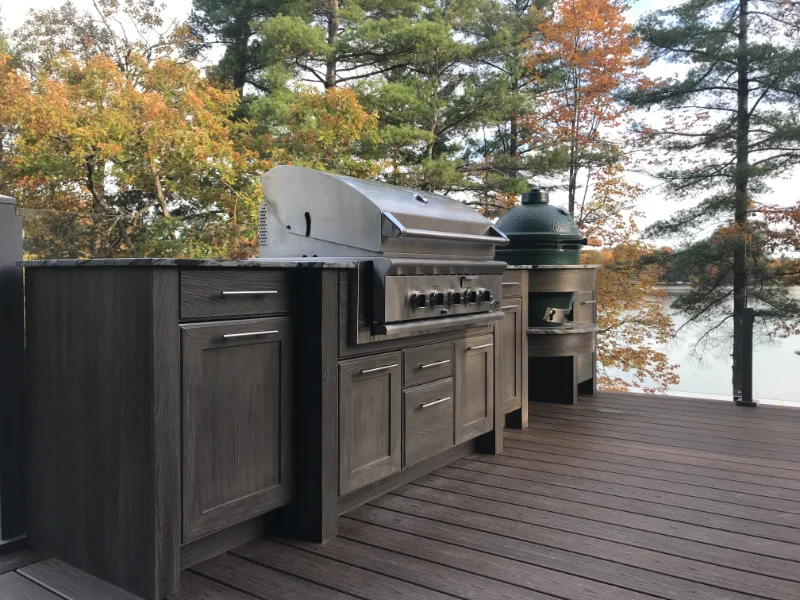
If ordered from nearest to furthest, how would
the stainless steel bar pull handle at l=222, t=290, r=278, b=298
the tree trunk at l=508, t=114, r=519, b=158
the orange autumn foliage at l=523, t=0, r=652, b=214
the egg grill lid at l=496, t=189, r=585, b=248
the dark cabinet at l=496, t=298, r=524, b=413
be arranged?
the stainless steel bar pull handle at l=222, t=290, r=278, b=298
the dark cabinet at l=496, t=298, r=524, b=413
the egg grill lid at l=496, t=189, r=585, b=248
the orange autumn foliage at l=523, t=0, r=652, b=214
the tree trunk at l=508, t=114, r=519, b=158

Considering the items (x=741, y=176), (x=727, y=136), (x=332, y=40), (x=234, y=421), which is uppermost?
(x=332, y=40)

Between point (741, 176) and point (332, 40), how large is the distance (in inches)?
233

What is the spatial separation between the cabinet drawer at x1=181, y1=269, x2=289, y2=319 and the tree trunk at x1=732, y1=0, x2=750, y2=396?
A: 788 cm

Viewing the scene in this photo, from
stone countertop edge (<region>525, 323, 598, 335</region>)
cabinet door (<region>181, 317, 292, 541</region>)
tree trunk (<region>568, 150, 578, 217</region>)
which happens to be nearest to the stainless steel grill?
cabinet door (<region>181, 317, 292, 541</region>)

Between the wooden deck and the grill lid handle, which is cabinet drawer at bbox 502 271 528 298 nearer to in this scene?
the grill lid handle

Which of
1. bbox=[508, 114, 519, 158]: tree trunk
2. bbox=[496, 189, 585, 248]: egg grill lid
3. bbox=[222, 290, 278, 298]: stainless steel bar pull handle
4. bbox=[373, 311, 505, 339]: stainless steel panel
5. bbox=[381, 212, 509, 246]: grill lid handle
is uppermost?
bbox=[508, 114, 519, 158]: tree trunk

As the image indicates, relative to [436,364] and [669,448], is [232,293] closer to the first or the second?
[436,364]

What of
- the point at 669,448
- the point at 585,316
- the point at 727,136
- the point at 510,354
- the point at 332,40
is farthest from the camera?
the point at 332,40

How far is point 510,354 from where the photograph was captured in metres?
3.45

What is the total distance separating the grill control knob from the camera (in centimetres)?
241

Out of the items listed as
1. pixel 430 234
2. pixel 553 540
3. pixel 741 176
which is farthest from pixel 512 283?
pixel 741 176

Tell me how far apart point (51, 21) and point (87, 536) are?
883 cm

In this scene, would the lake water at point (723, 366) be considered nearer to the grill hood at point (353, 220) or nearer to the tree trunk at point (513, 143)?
the grill hood at point (353, 220)

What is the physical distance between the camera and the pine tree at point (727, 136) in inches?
332
